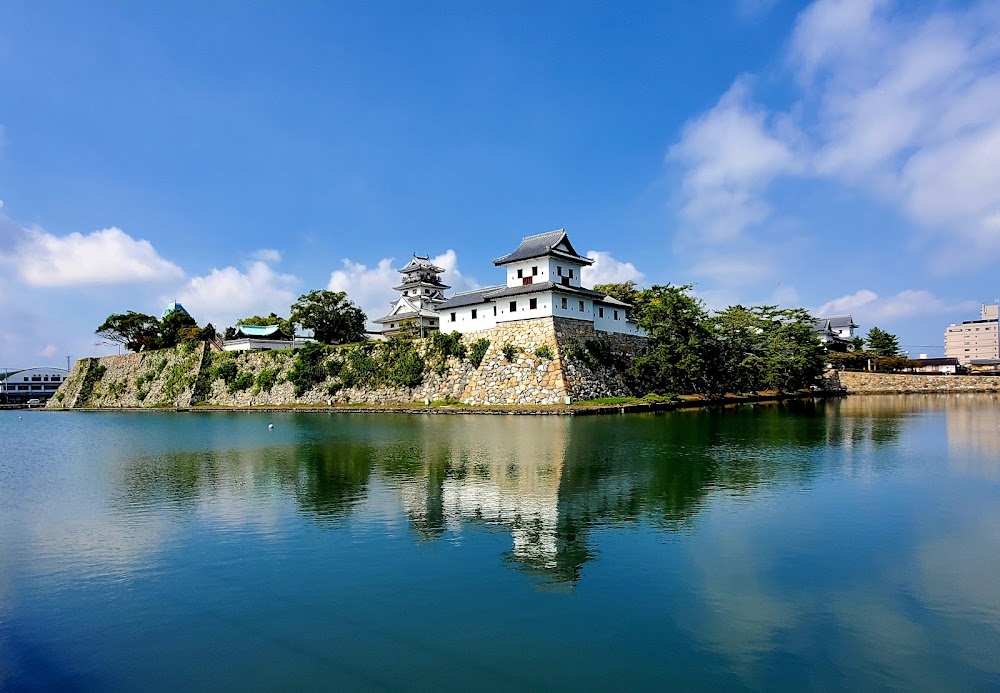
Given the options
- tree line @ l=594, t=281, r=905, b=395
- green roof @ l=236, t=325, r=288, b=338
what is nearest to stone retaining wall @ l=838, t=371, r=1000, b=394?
tree line @ l=594, t=281, r=905, b=395

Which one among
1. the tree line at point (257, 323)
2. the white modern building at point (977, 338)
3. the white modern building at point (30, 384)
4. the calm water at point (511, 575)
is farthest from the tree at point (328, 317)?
the white modern building at point (977, 338)

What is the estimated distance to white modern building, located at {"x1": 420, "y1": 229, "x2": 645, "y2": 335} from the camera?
39156mm

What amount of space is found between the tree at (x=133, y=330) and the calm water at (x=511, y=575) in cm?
5497

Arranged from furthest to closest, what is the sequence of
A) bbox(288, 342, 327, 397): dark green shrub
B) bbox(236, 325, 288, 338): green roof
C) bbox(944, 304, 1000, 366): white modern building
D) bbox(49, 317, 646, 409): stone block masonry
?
bbox(944, 304, 1000, 366): white modern building < bbox(236, 325, 288, 338): green roof < bbox(288, 342, 327, 397): dark green shrub < bbox(49, 317, 646, 409): stone block masonry

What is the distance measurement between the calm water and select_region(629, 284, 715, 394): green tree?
78.0ft

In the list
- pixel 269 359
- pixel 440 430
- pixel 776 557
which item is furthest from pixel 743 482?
pixel 269 359

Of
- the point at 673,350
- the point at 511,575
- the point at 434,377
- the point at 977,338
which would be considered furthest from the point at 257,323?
the point at 977,338

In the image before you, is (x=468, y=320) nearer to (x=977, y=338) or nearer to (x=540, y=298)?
(x=540, y=298)

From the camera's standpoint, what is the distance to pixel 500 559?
8.51 meters

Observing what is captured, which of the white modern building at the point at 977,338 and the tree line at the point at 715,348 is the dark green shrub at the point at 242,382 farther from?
the white modern building at the point at 977,338

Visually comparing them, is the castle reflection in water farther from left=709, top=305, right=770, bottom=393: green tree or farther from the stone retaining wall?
the stone retaining wall

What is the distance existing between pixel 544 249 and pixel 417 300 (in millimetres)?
28066

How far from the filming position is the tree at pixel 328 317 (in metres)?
56.2

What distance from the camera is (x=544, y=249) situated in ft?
129
